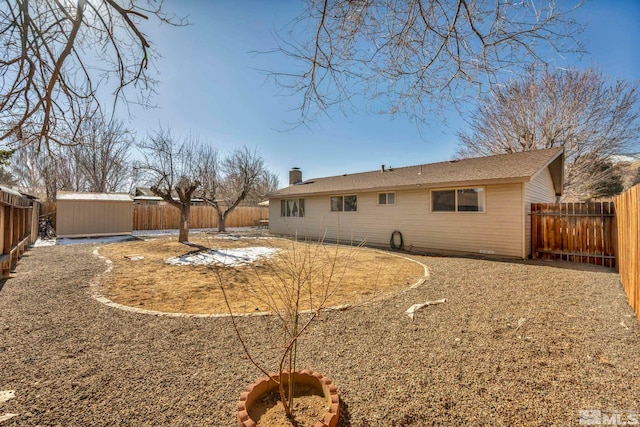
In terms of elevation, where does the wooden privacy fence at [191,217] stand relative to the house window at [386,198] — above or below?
below

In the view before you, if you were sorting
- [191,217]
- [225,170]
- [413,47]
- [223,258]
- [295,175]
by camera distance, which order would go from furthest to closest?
[225,170], [191,217], [295,175], [223,258], [413,47]

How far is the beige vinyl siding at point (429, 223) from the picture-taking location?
822cm

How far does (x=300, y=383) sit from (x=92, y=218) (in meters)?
16.1

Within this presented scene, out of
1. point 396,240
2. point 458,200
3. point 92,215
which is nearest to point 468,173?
point 458,200

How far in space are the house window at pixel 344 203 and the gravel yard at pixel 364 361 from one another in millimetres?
8270

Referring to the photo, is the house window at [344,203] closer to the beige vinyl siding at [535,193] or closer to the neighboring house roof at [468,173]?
the neighboring house roof at [468,173]

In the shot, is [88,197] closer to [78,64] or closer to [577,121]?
[78,64]

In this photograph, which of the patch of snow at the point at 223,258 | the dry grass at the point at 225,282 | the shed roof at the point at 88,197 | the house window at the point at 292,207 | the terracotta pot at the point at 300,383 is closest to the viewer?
the terracotta pot at the point at 300,383

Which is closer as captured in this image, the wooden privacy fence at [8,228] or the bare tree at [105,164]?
the wooden privacy fence at [8,228]

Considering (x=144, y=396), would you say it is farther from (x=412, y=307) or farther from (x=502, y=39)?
(x=502, y=39)

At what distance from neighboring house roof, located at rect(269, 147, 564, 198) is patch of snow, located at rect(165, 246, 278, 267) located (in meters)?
5.32

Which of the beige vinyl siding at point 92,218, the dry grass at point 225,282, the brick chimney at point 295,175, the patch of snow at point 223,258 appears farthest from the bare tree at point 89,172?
the dry grass at point 225,282

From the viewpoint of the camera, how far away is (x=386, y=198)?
37.2 ft

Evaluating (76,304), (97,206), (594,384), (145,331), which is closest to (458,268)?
(594,384)
